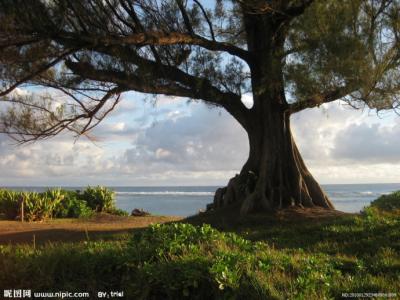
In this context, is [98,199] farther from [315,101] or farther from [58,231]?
[315,101]

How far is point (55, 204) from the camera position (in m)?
17.3

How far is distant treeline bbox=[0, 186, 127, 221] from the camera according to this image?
16438mm

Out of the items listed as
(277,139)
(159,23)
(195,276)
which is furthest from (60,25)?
(277,139)

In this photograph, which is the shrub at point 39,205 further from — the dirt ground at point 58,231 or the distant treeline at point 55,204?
the dirt ground at point 58,231

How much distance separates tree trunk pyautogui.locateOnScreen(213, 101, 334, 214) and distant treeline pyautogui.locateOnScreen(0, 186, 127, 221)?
6256mm

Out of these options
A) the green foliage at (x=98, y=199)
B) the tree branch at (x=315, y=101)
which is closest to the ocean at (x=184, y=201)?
the green foliage at (x=98, y=199)

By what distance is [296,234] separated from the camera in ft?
32.9

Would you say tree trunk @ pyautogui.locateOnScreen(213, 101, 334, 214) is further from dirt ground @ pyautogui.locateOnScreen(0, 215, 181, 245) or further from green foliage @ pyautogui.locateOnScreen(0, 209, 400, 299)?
green foliage @ pyautogui.locateOnScreen(0, 209, 400, 299)

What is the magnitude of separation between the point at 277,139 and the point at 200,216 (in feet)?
8.64

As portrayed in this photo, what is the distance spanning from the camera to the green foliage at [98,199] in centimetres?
1908

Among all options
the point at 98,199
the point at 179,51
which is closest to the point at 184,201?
the point at 98,199

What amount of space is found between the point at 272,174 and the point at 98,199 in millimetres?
8400

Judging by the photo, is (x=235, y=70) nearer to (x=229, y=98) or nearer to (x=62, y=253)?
(x=229, y=98)

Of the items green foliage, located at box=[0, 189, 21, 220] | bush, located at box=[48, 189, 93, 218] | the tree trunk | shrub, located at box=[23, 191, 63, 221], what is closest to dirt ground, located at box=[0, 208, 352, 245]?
the tree trunk
